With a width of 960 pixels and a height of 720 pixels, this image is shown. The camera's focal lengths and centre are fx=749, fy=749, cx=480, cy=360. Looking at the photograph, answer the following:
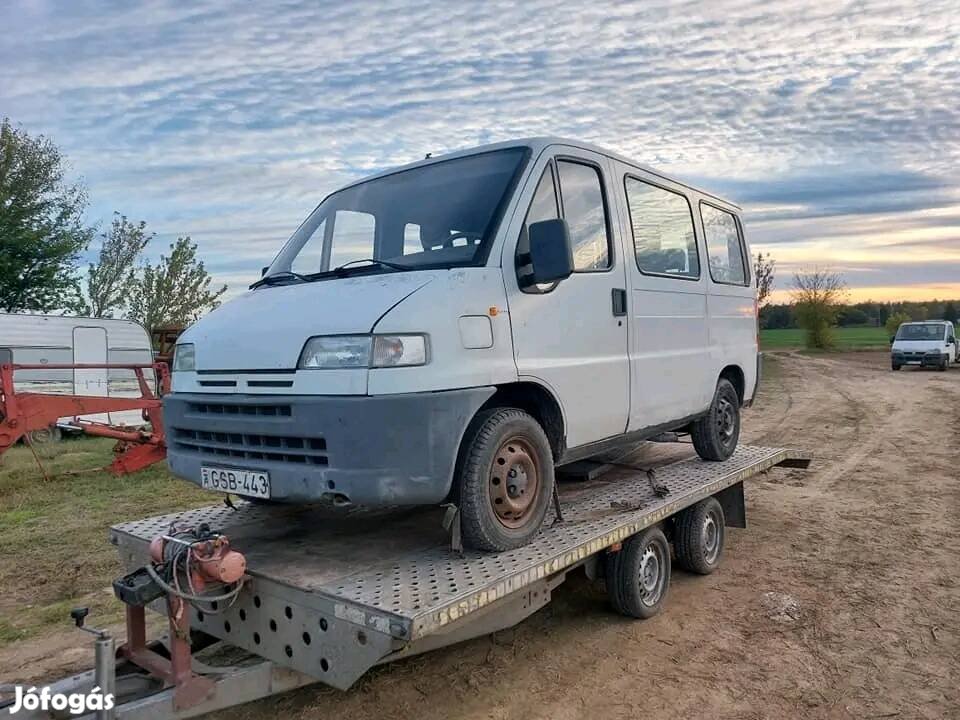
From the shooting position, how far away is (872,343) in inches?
1833

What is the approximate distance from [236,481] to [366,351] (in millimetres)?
952

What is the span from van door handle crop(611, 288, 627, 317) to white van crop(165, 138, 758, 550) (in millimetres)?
14

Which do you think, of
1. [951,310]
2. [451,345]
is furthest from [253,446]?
[951,310]

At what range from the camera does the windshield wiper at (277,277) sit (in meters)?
4.21

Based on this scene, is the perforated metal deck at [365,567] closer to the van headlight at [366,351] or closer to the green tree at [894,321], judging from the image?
the van headlight at [366,351]

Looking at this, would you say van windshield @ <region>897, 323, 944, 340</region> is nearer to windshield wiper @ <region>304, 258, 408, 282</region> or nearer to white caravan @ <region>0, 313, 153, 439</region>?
white caravan @ <region>0, 313, 153, 439</region>

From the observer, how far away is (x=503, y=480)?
3.65 meters

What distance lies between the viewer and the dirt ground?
3.72 metres

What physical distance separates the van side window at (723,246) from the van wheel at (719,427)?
3.02 feet

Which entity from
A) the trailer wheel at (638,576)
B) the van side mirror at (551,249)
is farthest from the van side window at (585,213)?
the trailer wheel at (638,576)

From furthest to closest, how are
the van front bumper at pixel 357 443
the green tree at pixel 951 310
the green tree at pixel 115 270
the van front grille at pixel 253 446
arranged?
the green tree at pixel 951 310, the green tree at pixel 115 270, the van front grille at pixel 253 446, the van front bumper at pixel 357 443

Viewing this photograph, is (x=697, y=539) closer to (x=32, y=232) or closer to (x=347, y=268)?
(x=347, y=268)

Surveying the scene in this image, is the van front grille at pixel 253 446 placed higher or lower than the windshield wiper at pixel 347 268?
lower

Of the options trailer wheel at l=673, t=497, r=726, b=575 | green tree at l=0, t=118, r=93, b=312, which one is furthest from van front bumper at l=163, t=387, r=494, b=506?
green tree at l=0, t=118, r=93, b=312
